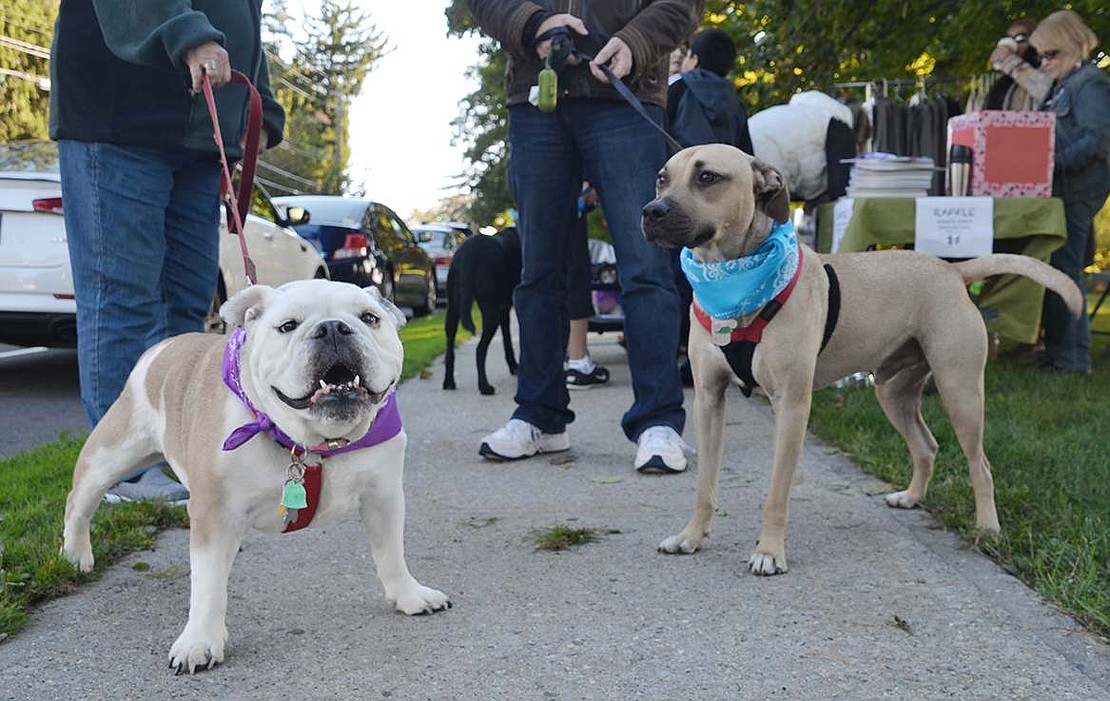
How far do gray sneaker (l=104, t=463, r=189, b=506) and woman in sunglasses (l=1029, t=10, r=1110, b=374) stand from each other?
19.8 feet

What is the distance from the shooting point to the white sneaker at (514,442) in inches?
191

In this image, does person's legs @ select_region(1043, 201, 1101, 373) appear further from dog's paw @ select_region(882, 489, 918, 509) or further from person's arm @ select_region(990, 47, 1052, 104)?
dog's paw @ select_region(882, 489, 918, 509)

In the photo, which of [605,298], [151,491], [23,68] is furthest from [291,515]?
[23,68]

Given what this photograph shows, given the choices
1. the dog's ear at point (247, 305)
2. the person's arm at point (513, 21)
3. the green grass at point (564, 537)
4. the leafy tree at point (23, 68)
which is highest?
the leafy tree at point (23, 68)

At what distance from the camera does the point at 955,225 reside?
21.4 ft

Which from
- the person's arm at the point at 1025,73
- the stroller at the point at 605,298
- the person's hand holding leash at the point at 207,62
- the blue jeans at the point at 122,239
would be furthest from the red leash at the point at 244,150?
the person's arm at the point at 1025,73

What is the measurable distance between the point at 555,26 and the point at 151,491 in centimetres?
252

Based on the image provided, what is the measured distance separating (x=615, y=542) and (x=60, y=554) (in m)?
1.73

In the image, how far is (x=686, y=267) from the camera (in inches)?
139

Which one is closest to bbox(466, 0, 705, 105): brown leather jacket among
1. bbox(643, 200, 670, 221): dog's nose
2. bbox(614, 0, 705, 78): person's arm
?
bbox(614, 0, 705, 78): person's arm

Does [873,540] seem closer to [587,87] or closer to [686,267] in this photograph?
[686,267]

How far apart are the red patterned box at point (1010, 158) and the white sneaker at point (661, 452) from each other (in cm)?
345

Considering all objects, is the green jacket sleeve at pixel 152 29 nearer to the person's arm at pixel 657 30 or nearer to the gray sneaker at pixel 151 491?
the gray sneaker at pixel 151 491

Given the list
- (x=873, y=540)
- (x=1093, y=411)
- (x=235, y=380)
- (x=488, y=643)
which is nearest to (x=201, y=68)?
(x=235, y=380)
